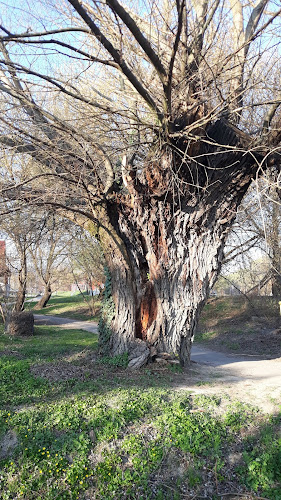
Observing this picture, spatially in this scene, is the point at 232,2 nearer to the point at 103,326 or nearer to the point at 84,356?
the point at 103,326

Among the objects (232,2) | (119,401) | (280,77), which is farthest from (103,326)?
(232,2)

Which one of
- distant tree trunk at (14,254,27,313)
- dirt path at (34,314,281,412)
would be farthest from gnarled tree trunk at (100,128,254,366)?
distant tree trunk at (14,254,27,313)

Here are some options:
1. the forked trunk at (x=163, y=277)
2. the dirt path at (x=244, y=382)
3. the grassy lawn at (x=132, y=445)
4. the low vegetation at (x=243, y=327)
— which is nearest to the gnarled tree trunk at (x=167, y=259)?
the forked trunk at (x=163, y=277)

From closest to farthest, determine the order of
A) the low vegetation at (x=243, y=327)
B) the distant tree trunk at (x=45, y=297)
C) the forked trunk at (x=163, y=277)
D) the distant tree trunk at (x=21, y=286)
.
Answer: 1. the forked trunk at (x=163, y=277)
2. the low vegetation at (x=243, y=327)
3. the distant tree trunk at (x=21, y=286)
4. the distant tree trunk at (x=45, y=297)

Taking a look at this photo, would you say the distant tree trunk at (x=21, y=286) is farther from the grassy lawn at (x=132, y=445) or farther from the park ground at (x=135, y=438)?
the grassy lawn at (x=132, y=445)

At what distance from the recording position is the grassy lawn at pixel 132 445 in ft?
11.0

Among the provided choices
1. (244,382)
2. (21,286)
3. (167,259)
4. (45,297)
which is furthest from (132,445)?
(45,297)

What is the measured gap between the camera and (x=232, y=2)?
6363mm

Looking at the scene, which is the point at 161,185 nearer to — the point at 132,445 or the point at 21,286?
the point at 132,445

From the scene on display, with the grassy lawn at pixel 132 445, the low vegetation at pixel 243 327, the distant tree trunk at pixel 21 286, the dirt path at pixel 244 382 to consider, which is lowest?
the grassy lawn at pixel 132 445

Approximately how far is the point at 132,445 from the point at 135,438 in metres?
0.11

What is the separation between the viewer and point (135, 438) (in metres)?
3.84

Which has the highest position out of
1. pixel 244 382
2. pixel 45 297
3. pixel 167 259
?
pixel 45 297

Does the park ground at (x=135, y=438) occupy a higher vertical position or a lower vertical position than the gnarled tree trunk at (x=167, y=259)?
lower
